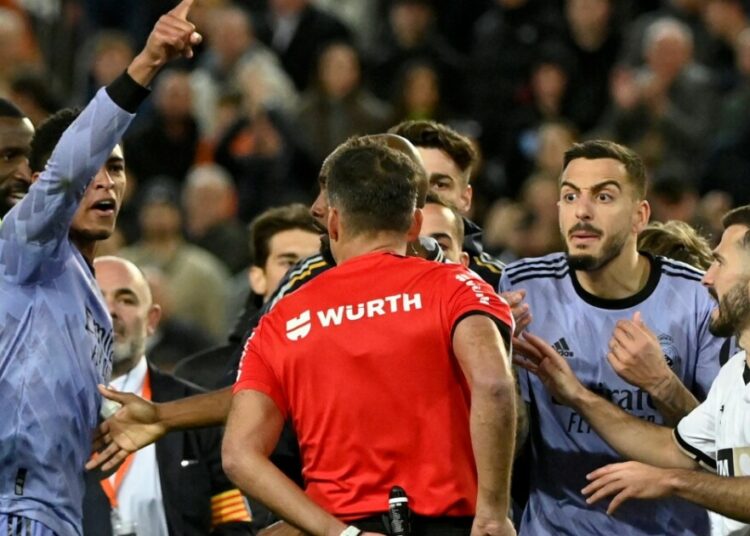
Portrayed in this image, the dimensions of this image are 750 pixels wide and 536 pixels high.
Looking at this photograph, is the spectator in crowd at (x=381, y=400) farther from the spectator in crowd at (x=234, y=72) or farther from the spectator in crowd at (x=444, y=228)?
the spectator in crowd at (x=234, y=72)

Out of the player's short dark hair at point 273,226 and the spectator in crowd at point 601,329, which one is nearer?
the spectator in crowd at point 601,329

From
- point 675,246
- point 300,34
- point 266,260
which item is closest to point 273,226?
point 266,260

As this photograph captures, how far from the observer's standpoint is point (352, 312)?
4.89m

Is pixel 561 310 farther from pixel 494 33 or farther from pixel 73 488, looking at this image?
pixel 494 33

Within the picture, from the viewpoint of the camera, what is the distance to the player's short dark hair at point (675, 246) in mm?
7355

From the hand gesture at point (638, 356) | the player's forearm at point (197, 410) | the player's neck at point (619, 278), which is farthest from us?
the player's neck at point (619, 278)

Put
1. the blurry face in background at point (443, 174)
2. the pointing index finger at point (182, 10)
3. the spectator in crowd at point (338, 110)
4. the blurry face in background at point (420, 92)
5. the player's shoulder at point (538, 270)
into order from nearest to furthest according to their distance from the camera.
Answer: the pointing index finger at point (182, 10) → the player's shoulder at point (538, 270) → the blurry face in background at point (443, 174) → the spectator in crowd at point (338, 110) → the blurry face in background at point (420, 92)

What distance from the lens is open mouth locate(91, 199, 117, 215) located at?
5520 mm

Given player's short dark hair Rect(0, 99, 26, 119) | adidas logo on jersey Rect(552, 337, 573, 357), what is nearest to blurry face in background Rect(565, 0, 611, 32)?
adidas logo on jersey Rect(552, 337, 573, 357)

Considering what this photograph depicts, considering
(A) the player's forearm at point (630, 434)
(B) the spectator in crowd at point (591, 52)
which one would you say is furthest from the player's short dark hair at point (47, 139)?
(B) the spectator in crowd at point (591, 52)

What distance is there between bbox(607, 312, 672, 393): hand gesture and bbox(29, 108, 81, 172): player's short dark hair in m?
2.10

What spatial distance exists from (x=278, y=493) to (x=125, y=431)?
1010mm

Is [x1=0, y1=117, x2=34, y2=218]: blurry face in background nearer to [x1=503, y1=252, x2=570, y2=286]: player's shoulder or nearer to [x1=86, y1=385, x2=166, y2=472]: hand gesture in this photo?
[x1=86, y1=385, x2=166, y2=472]: hand gesture

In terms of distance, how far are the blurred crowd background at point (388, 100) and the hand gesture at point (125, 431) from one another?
6169mm
